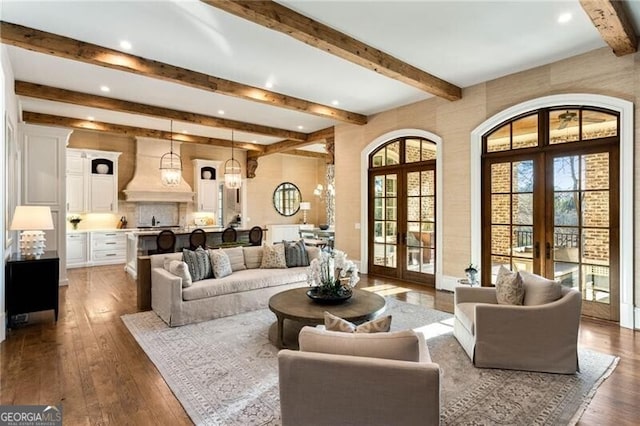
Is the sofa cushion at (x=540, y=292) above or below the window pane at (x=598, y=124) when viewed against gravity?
below

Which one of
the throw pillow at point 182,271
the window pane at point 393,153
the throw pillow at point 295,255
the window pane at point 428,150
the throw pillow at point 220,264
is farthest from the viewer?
the window pane at point 393,153

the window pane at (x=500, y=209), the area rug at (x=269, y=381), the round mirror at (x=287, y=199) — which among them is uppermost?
the round mirror at (x=287, y=199)

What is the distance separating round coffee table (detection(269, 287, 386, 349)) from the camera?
11.0 feet

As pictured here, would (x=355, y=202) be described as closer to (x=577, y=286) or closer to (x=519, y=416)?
(x=577, y=286)

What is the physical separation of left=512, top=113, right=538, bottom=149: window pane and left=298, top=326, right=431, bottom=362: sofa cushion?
4.49 m

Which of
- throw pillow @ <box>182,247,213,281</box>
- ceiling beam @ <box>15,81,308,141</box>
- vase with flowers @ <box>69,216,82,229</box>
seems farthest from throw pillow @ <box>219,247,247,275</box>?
vase with flowers @ <box>69,216,82,229</box>

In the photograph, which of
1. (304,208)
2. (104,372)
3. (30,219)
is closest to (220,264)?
(104,372)

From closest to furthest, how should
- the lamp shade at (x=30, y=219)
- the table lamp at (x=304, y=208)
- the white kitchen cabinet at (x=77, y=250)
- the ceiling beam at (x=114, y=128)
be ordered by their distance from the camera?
the lamp shade at (x=30, y=219) < the ceiling beam at (x=114, y=128) < the white kitchen cabinet at (x=77, y=250) < the table lamp at (x=304, y=208)

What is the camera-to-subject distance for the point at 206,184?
10.5m

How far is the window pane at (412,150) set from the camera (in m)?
6.68

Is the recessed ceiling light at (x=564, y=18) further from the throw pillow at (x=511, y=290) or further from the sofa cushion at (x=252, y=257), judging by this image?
the sofa cushion at (x=252, y=257)

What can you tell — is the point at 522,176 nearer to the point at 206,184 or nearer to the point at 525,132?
the point at 525,132

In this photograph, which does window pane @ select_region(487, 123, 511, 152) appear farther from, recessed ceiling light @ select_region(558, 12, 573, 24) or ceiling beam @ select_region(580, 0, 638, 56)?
recessed ceiling light @ select_region(558, 12, 573, 24)

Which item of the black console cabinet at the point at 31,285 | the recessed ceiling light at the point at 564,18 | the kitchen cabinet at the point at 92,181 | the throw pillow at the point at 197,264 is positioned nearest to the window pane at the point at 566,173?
the recessed ceiling light at the point at 564,18
